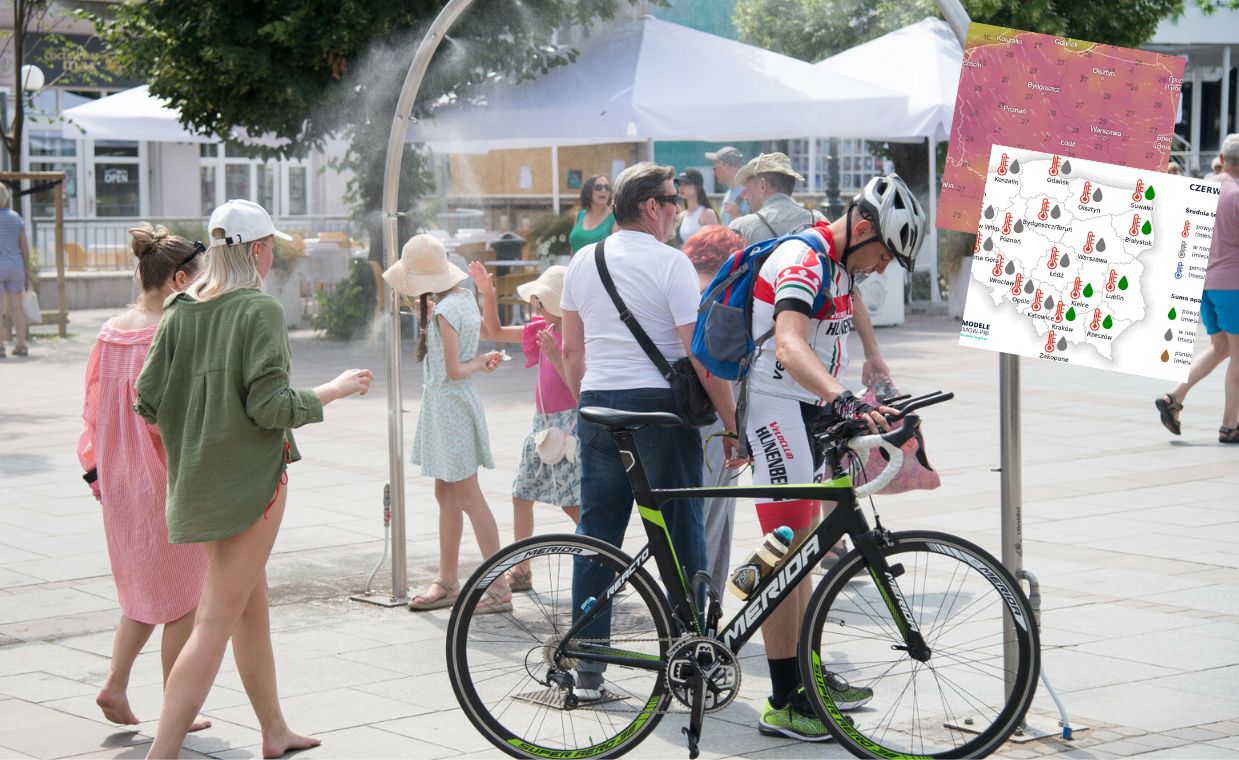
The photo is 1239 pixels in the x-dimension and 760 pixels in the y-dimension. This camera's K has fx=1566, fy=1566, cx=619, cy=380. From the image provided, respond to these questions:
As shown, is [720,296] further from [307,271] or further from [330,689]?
[307,271]

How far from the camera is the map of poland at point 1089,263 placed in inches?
177

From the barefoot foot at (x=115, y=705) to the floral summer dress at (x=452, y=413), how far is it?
72.9 inches

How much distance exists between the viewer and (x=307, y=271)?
64.2 feet

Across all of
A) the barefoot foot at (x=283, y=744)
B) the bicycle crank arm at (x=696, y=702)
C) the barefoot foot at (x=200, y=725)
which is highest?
the bicycle crank arm at (x=696, y=702)

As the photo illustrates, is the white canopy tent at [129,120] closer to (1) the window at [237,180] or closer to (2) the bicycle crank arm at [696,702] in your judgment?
(2) the bicycle crank arm at [696,702]

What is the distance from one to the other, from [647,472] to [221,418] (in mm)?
1470

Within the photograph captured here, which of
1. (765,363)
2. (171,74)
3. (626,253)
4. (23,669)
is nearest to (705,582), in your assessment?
(765,363)

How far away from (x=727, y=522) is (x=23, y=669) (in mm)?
2681

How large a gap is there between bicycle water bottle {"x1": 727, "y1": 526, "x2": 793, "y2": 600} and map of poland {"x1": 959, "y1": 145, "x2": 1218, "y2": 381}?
31.8 inches

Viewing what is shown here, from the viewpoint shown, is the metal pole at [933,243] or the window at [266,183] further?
the window at [266,183]

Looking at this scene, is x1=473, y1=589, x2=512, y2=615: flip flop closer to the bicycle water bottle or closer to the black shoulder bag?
the bicycle water bottle

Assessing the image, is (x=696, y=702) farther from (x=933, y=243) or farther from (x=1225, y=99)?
(x=1225, y=99)

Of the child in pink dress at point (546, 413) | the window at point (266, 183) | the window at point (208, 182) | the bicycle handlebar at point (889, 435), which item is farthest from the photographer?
the window at point (208, 182)

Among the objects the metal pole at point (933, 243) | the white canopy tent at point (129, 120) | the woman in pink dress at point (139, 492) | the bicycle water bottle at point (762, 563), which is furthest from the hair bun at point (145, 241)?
the metal pole at point (933, 243)
